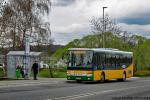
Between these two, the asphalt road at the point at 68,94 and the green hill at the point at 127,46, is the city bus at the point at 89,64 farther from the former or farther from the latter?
the green hill at the point at 127,46

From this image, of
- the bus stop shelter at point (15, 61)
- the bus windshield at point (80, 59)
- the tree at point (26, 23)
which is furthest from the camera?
the tree at point (26, 23)

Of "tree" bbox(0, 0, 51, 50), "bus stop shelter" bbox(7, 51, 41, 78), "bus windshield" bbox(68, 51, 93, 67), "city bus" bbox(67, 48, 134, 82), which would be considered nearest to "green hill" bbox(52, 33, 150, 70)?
"tree" bbox(0, 0, 51, 50)

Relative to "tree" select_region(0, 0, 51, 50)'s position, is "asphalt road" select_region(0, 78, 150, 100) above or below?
below

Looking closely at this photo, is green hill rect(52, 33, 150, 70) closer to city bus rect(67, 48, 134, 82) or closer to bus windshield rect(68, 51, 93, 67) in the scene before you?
city bus rect(67, 48, 134, 82)

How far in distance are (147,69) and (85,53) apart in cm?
4969

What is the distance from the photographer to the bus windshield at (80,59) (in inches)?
1513

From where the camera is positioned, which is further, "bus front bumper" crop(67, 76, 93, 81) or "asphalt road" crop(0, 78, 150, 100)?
"bus front bumper" crop(67, 76, 93, 81)

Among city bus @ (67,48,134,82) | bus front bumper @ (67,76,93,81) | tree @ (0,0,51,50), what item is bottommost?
bus front bumper @ (67,76,93,81)

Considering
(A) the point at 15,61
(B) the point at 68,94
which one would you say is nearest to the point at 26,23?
(A) the point at 15,61

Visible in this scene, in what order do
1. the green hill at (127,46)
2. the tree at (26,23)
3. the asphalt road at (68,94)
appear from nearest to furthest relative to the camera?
the asphalt road at (68,94), the tree at (26,23), the green hill at (127,46)

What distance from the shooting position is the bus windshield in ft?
126

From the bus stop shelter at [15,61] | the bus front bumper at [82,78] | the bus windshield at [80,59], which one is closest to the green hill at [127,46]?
the bus stop shelter at [15,61]

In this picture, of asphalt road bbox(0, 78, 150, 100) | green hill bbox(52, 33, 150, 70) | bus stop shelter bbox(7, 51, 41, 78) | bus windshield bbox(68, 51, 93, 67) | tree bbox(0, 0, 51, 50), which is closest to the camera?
asphalt road bbox(0, 78, 150, 100)

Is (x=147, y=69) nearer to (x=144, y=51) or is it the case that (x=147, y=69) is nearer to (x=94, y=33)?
(x=144, y=51)
